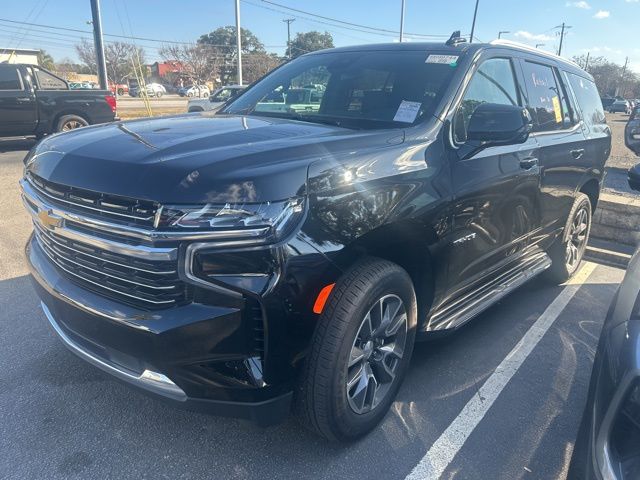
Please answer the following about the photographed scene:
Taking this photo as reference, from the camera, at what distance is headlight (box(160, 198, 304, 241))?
1896 mm

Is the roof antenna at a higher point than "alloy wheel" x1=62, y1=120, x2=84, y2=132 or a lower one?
higher

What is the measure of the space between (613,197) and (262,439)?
5.53 m

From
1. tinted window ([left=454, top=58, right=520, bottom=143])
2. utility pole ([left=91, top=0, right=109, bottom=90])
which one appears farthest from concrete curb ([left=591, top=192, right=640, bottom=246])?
utility pole ([left=91, top=0, right=109, bottom=90])

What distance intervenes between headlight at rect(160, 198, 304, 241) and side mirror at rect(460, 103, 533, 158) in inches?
57.9

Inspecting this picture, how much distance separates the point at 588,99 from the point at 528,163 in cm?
199

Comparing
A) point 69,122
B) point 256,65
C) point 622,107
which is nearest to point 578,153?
point 69,122

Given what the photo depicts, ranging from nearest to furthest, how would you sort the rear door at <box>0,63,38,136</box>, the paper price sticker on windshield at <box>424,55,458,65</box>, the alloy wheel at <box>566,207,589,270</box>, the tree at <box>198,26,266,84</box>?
the paper price sticker on windshield at <box>424,55,458,65</box> → the alloy wheel at <box>566,207,589,270</box> → the rear door at <box>0,63,38,136</box> → the tree at <box>198,26,266,84</box>

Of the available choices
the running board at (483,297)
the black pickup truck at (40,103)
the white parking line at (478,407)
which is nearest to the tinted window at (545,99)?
the running board at (483,297)

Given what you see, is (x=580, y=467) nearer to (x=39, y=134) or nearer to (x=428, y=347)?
(x=428, y=347)

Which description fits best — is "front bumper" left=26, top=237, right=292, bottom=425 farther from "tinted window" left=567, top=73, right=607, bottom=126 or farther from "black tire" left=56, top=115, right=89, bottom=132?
"black tire" left=56, top=115, right=89, bottom=132

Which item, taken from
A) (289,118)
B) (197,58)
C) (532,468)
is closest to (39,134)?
(289,118)

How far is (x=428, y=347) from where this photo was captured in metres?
3.64

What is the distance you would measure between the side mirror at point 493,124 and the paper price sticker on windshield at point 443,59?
430mm

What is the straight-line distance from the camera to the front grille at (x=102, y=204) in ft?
6.38
